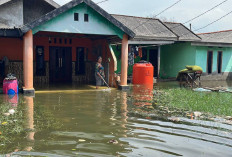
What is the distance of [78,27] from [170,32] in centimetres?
848

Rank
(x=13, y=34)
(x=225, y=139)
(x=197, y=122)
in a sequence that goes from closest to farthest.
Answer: (x=225, y=139), (x=197, y=122), (x=13, y=34)

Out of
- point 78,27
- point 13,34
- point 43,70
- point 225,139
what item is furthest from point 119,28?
point 225,139

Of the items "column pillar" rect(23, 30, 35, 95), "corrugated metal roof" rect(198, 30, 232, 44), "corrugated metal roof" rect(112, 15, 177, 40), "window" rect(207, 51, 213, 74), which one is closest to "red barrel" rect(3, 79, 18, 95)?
"column pillar" rect(23, 30, 35, 95)

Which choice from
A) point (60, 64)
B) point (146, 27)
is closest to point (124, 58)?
point (60, 64)

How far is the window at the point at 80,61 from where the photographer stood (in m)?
15.4

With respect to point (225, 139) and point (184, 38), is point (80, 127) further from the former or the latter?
point (184, 38)

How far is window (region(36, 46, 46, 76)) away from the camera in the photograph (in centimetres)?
1440

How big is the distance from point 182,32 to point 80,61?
26.4ft

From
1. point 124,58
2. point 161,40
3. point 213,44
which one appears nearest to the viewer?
point 124,58

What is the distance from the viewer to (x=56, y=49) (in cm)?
1493

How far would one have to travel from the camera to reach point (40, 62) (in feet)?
47.6

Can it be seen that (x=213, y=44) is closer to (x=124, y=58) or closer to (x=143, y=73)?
(x=143, y=73)

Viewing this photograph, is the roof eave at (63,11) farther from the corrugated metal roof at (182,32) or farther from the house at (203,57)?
the house at (203,57)

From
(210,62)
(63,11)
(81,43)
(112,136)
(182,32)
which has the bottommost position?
(112,136)
